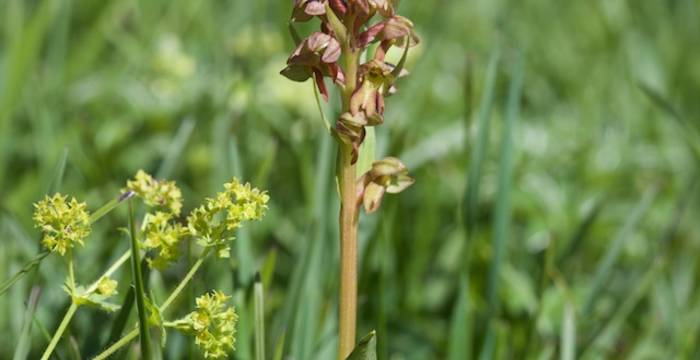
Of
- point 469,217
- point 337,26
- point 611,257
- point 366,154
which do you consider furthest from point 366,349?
point 611,257

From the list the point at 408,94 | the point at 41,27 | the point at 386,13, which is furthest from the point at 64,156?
the point at 408,94

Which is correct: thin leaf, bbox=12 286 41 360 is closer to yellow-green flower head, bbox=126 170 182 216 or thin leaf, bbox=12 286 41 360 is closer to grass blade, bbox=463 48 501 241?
yellow-green flower head, bbox=126 170 182 216

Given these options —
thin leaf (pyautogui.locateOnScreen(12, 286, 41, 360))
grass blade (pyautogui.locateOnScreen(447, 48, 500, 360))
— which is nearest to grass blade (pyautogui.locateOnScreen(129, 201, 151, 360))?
thin leaf (pyautogui.locateOnScreen(12, 286, 41, 360))

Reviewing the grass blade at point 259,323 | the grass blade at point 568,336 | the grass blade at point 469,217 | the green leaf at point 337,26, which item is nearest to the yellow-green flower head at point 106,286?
the grass blade at point 259,323

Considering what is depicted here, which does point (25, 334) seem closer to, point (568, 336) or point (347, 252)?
point (347, 252)

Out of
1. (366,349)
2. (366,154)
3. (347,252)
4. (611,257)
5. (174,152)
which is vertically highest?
(174,152)
